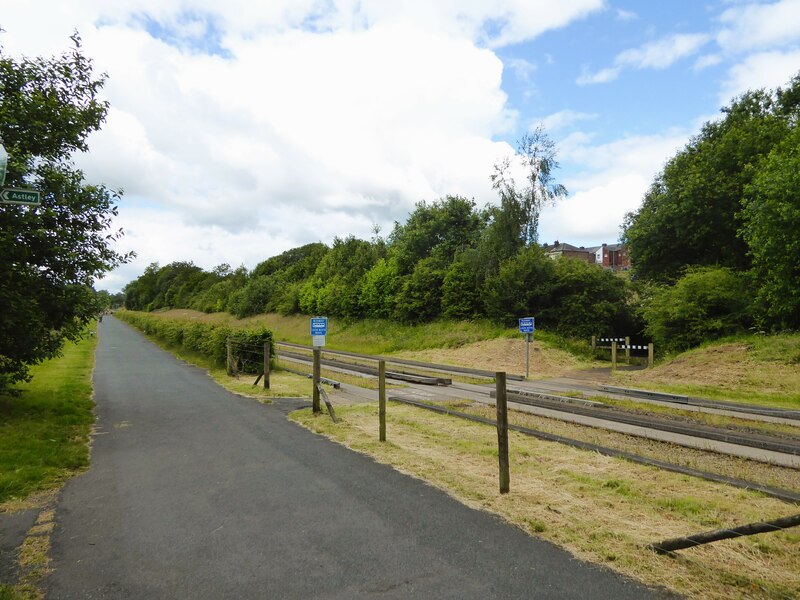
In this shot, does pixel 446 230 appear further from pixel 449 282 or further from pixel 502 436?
pixel 502 436

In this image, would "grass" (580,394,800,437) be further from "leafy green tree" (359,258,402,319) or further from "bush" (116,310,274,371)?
"leafy green tree" (359,258,402,319)

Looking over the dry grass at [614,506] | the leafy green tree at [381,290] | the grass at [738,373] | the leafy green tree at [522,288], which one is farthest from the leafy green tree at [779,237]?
the leafy green tree at [381,290]

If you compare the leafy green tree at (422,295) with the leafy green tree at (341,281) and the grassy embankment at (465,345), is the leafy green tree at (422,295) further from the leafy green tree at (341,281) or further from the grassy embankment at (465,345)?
the leafy green tree at (341,281)

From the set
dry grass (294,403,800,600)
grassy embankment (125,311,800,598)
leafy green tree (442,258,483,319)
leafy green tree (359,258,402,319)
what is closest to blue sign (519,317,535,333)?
grassy embankment (125,311,800,598)

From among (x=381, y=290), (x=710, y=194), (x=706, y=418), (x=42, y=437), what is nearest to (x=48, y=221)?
(x=42, y=437)

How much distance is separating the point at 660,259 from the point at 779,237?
11969 millimetres

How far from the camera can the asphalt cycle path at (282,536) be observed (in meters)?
3.75

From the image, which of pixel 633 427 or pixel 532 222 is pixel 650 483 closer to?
pixel 633 427

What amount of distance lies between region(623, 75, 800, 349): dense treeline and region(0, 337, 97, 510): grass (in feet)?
71.1

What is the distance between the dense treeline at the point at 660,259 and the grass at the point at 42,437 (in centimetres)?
2164

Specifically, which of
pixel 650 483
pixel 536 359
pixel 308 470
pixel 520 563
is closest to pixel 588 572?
pixel 520 563

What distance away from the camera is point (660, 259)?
30.4m

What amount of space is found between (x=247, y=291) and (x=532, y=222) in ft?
143

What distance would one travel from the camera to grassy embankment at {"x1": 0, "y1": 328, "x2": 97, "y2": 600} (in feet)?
14.1
